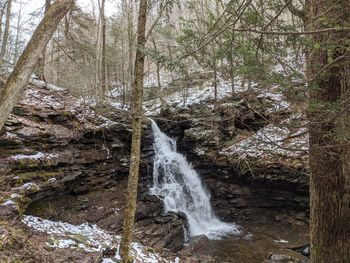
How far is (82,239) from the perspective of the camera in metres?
7.13

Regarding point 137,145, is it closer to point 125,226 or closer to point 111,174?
point 125,226

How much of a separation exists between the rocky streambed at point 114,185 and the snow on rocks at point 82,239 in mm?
251

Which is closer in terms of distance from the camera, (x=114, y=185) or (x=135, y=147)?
(x=135, y=147)

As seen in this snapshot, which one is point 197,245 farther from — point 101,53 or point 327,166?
point 101,53

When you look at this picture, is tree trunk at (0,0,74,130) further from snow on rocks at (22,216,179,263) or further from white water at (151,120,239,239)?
white water at (151,120,239,239)

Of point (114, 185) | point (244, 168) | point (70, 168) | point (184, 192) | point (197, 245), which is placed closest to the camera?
point (70, 168)

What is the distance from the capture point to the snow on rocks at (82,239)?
660 cm

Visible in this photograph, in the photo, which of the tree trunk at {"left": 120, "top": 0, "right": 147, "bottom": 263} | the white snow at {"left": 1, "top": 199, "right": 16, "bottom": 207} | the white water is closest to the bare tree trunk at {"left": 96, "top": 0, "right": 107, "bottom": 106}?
the white water

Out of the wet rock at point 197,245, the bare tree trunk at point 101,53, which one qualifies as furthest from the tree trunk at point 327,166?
the bare tree trunk at point 101,53

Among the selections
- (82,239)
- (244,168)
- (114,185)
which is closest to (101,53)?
(114,185)

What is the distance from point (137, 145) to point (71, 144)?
4.78 meters

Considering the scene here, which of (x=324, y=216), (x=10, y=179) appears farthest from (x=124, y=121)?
(x=324, y=216)

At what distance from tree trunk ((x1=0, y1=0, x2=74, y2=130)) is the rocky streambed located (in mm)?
3054

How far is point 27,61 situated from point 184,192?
9586 millimetres
